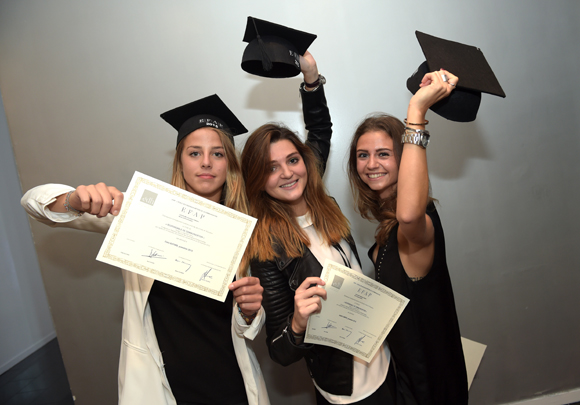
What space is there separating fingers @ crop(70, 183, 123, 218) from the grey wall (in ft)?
3.46

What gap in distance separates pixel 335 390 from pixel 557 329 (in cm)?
207

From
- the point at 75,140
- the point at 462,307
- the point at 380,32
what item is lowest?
the point at 462,307

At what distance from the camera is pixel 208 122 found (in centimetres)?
154

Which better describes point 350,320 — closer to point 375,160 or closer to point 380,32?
point 375,160

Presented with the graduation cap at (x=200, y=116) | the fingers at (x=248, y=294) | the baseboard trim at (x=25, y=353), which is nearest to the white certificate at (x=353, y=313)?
the fingers at (x=248, y=294)

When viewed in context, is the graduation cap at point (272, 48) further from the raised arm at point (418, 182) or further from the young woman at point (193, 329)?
the raised arm at point (418, 182)

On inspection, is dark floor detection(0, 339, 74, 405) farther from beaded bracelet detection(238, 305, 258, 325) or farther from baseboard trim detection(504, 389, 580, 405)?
baseboard trim detection(504, 389, 580, 405)

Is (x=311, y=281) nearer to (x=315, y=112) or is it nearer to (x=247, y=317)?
(x=247, y=317)

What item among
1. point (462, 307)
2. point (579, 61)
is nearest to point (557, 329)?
point (462, 307)

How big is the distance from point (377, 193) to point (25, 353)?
439 centimetres

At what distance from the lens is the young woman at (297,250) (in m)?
1.29

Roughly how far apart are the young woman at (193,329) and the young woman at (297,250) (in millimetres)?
98

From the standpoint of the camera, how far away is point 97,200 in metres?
1.07
